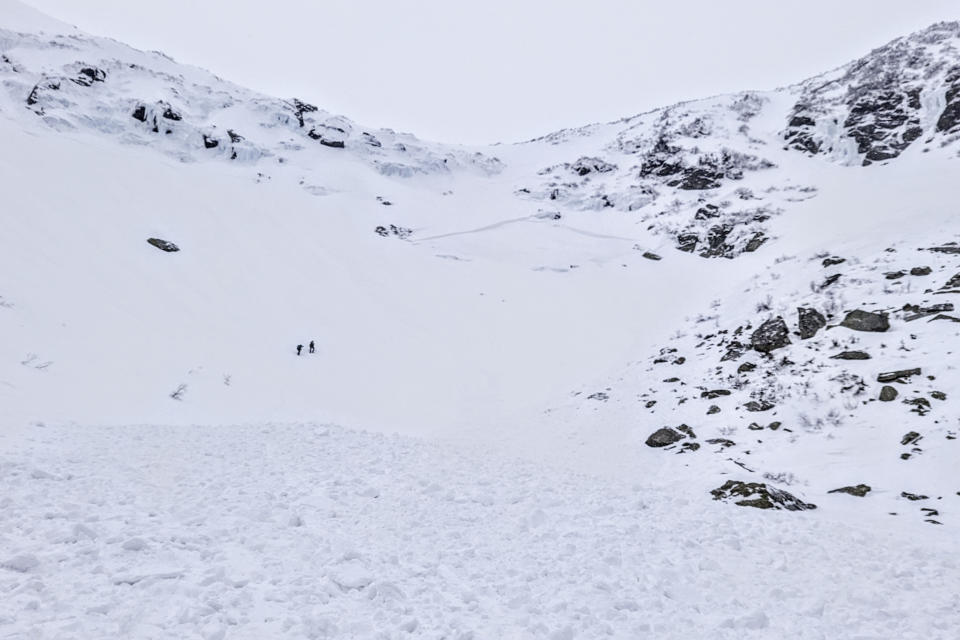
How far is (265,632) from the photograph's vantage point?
472 cm

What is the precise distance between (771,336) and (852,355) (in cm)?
318

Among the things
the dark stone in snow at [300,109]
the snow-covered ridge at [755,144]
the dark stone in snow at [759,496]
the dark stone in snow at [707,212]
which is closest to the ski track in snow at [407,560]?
the dark stone in snow at [759,496]

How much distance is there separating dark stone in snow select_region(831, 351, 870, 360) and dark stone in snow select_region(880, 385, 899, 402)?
5.69 ft

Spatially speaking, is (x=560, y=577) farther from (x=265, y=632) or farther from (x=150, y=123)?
(x=150, y=123)

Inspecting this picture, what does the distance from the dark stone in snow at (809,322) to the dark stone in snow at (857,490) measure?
7.31m

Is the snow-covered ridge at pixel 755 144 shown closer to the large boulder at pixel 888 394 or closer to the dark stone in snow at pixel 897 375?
the dark stone in snow at pixel 897 375

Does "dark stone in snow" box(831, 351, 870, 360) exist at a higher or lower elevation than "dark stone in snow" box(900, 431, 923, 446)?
higher

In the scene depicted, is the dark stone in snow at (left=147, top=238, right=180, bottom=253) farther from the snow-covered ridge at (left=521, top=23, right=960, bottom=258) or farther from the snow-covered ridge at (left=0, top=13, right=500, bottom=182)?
the snow-covered ridge at (left=521, top=23, right=960, bottom=258)

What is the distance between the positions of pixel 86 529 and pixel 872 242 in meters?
26.2

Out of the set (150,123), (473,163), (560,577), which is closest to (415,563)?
(560,577)

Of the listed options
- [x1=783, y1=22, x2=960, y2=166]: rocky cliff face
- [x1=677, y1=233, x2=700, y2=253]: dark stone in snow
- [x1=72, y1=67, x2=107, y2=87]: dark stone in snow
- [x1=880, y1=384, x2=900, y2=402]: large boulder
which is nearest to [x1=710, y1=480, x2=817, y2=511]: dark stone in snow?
[x1=880, y1=384, x2=900, y2=402]: large boulder

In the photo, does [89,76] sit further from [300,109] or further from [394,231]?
[394,231]

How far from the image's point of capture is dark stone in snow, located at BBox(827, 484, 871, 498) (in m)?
9.76

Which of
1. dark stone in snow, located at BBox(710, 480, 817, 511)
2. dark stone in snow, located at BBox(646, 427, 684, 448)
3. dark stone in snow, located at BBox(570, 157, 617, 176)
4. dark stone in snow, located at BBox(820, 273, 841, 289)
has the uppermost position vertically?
dark stone in snow, located at BBox(570, 157, 617, 176)
